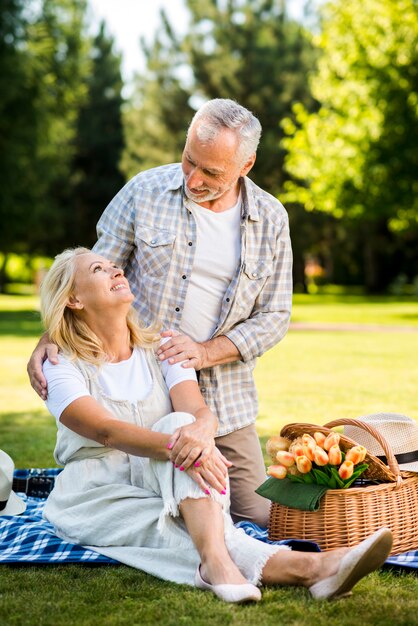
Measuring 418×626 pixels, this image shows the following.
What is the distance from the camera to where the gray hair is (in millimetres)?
4258

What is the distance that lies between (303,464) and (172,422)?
59 cm

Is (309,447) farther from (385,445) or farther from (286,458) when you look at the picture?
(385,445)

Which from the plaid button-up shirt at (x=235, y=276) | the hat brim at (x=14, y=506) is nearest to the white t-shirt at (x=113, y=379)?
the plaid button-up shirt at (x=235, y=276)

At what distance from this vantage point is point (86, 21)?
41406mm

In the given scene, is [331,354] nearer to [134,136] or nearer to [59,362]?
[59,362]

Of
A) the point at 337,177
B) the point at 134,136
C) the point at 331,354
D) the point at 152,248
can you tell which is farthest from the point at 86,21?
the point at 152,248

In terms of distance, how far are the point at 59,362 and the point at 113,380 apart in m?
0.26

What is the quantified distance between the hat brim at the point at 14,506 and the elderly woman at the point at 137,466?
0.60 meters

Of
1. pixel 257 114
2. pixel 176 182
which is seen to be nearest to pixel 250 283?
pixel 176 182

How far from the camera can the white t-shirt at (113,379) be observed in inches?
157

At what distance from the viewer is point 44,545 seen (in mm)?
4207

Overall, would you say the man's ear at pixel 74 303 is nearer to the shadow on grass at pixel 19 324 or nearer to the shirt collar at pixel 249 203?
the shirt collar at pixel 249 203

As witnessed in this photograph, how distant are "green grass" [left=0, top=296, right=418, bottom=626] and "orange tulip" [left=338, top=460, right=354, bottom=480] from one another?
1.40ft

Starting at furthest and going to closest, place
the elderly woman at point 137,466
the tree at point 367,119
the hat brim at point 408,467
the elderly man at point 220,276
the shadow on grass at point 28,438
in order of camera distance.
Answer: the tree at point 367,119 → the shadow on grass at point 28,438 → the elderly man at point 220,276 → the hat brim at point 408,467 → the elderly woman at point 137,466
